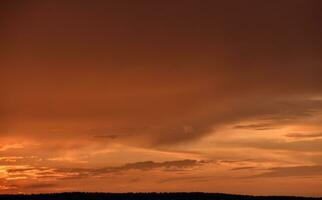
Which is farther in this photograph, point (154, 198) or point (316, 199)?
point (316, 199)

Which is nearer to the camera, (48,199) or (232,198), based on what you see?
(48,199)

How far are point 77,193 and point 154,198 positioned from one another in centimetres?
580

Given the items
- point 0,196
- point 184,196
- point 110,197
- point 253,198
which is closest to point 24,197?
point 0,196

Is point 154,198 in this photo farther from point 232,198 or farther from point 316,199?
point 316,199

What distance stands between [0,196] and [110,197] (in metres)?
8.15

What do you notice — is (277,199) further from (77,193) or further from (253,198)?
(77,193)

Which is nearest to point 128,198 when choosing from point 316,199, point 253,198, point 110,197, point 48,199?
point 110,197

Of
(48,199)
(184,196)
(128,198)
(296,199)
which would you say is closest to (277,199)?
(296,199)

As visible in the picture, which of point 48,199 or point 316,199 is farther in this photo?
point 316,199

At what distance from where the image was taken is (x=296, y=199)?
70938mm

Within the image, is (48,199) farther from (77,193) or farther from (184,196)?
(184,196)

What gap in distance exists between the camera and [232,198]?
227 feet

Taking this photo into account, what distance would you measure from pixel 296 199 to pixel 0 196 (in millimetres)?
23324

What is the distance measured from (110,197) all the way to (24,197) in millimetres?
6449
